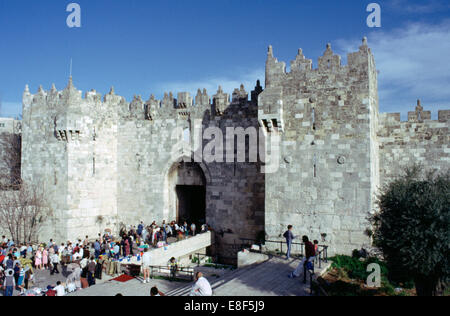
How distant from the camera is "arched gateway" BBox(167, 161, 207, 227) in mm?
20481

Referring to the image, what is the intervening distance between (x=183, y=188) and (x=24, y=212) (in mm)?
8964

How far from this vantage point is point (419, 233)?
881 centimetres

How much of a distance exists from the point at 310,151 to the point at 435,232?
6175 mm

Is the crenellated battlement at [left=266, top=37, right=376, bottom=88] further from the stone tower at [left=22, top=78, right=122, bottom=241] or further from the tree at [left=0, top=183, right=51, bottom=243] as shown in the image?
the tree at [left=0, top=183, right=51, bottom=243]

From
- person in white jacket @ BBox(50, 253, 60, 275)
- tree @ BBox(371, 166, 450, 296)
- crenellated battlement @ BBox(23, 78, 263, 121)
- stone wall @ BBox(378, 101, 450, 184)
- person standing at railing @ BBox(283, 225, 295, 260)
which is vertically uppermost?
crenellated battlement @ BBox(23, 78, 263, 121)

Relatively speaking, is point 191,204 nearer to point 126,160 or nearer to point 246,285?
point 126,160

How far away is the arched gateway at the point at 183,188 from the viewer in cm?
2048

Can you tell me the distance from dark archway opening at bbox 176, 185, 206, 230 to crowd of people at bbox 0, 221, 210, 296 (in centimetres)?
153

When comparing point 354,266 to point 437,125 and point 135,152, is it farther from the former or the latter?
point 135,152

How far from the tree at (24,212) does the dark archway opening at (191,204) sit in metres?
7.38

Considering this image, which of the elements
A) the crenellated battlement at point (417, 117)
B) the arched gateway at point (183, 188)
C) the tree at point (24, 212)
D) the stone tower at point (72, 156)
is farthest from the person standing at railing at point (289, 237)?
the tree at point (24, 212)

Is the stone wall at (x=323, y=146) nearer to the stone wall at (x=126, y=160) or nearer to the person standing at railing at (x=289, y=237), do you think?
the person standing at railing at (x=289, y=237)

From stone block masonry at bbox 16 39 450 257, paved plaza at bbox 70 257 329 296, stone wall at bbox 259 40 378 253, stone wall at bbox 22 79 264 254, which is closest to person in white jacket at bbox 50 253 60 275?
paved plaza at bbox 70 257 329 296
